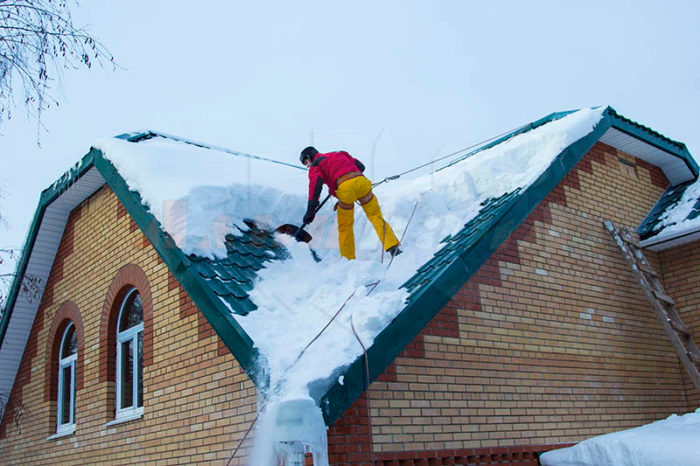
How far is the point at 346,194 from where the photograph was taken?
23.6 ft

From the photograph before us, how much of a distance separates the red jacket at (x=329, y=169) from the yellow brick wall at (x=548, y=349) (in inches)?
72.0

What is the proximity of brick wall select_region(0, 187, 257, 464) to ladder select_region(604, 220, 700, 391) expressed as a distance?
15.5 feet

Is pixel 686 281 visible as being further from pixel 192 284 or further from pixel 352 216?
pixel 192 284

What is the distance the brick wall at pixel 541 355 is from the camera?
5582 mm

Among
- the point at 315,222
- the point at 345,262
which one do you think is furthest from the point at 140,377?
the point at 345,262

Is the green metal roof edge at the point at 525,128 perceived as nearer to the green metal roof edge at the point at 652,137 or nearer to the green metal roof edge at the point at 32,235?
the green metal roof edge at the point at 652,137

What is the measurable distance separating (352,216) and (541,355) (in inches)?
92.9

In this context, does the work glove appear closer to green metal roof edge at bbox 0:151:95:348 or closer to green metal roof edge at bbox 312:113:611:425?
green metal roof edge at bbox 312:113:611:425

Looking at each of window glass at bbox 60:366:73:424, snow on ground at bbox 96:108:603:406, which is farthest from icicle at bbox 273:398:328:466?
window glass at bbox 60:366:73:424

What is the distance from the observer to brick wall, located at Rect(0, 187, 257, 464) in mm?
5895

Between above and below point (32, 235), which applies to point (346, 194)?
below

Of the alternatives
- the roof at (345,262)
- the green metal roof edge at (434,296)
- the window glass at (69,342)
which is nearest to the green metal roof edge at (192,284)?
the roof at (345,262)

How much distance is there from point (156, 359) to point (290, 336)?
6.90 feet

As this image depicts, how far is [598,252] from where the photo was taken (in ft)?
26.7
